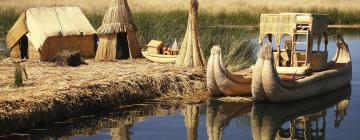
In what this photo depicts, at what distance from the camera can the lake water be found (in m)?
9.93

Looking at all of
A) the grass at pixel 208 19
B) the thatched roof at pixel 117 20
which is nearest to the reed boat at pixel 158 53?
the thatched roof at pixel 117 20

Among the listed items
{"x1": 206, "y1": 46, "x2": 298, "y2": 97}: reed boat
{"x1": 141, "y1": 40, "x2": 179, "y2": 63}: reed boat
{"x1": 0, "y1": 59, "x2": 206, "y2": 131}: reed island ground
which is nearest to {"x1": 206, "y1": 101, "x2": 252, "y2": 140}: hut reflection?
{"x1": 206, "y1": 46, "x2": 298, "y2": 97}: reed boat

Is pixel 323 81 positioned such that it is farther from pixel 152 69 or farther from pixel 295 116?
pixel 152 69

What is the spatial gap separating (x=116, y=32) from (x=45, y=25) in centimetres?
178

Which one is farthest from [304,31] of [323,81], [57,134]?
[57,134]

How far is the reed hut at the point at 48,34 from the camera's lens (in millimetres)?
15719

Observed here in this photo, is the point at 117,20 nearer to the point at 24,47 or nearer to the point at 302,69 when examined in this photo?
the point at 24,47

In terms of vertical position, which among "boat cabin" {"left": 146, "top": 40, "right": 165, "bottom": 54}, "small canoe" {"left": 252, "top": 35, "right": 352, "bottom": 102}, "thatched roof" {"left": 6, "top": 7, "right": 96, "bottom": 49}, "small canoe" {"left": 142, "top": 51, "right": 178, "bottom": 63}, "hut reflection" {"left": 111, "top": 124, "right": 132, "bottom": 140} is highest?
"thatched roof" {"left": 6, "top": 7, "right": 96, "bottom": 49}

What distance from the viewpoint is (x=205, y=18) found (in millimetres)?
28172

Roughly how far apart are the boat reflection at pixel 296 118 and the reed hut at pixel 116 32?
5154 millimetres

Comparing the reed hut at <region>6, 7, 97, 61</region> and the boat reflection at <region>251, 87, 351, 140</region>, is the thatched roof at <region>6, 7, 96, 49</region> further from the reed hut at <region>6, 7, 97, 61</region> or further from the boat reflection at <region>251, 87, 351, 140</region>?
the boat reflection at <region>251, 87, 351, 140</region>

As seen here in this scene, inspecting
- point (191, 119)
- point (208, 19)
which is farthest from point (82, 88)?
point (208, 19)

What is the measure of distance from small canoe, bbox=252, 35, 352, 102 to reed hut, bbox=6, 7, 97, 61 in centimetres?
611

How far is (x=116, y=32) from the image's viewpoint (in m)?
15.9
